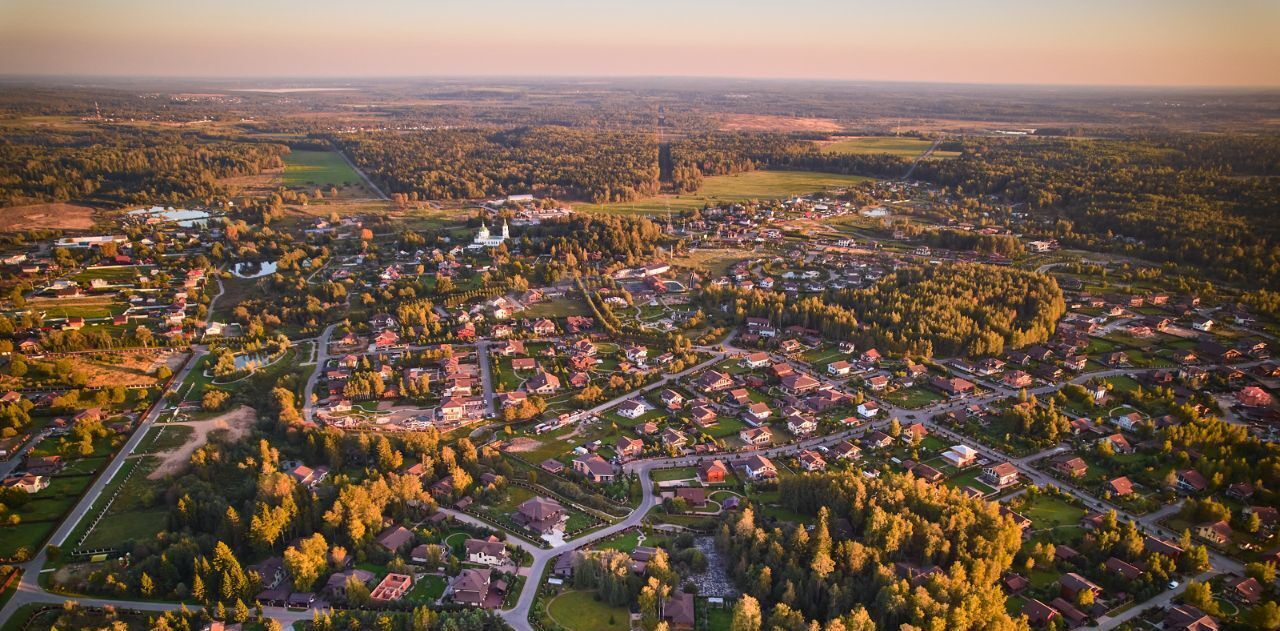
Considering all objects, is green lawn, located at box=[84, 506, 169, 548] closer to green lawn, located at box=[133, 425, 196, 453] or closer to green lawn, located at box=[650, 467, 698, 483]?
green lawn, located at box=[133, 425, 196, 453]

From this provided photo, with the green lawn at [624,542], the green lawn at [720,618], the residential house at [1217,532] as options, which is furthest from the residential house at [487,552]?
the residential house at [1217,532]

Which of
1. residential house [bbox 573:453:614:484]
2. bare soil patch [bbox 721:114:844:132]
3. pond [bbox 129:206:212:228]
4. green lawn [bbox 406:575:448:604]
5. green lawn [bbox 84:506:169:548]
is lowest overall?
green lawn [bbox 406:575:448:604]

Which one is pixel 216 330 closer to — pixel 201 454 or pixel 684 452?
pixel 201 454

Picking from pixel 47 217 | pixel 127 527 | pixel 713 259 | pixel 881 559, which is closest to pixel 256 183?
pixel 47 217

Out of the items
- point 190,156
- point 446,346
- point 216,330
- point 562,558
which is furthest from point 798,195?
point 190,156

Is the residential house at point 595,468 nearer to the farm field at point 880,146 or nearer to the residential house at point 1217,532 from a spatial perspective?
the residential house at point 1217,532

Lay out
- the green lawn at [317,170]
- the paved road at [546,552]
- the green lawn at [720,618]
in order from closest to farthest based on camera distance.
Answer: the green lawn at [720,618] < the paved road at [546,552] < the green lawn at [317,170]

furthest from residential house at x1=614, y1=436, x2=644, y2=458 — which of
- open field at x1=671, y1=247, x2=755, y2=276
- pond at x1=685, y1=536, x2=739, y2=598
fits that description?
A: open field at x1=671, y1=247, x2=755, y2=276
